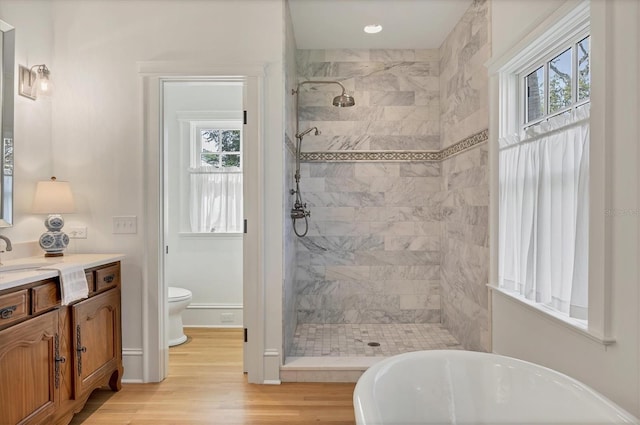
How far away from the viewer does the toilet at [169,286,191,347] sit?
3246 mm

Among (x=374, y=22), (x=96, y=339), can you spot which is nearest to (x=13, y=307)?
(x=96, y=339)

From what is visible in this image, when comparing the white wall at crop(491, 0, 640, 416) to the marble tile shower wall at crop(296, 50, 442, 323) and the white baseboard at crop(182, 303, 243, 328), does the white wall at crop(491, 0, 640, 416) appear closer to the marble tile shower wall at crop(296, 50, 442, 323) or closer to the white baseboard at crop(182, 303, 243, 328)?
the marble tile shower wall at crop(296, 50, 442, 323)

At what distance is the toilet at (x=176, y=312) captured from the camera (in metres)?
3.25

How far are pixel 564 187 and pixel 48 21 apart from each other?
3.44 m

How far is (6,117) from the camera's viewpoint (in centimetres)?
226

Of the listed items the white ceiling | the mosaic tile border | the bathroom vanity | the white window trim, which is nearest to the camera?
the white window trim

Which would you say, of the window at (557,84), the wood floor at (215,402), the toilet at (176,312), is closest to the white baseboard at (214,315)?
the toilet at (176,312)

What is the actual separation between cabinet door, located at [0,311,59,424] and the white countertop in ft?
0.67

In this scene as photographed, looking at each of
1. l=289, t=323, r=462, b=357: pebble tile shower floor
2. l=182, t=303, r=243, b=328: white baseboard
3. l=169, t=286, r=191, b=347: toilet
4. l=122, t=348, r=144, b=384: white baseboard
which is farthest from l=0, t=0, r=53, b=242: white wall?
l=289, t=323, r=462, b=357: pebble tile shower floor

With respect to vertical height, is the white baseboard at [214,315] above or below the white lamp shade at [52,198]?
below

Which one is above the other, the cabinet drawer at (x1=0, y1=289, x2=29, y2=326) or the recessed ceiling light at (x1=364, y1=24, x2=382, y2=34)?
the recessed ceiling light at (x1=364, y1=24, x2=382, y2=34)

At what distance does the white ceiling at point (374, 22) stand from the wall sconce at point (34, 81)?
1844 millimetres

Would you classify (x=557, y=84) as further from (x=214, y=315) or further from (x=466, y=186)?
(x=214, y=315)

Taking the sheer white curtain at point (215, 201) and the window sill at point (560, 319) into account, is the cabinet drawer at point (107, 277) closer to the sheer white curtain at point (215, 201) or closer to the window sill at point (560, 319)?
the sheer white curtain at point (215, 201)
